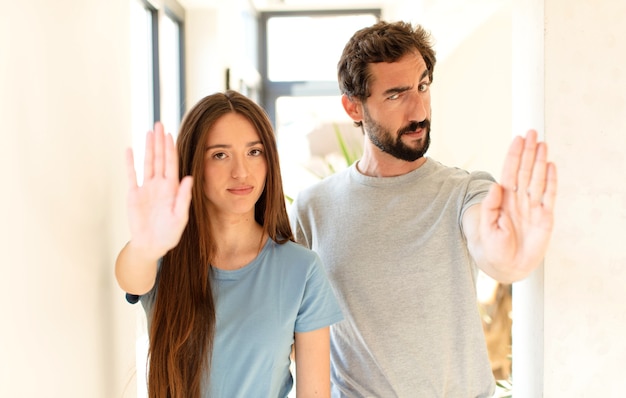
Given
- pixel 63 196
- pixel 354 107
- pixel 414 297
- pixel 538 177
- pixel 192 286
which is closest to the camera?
pixel 63 196

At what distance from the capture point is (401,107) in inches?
71.5

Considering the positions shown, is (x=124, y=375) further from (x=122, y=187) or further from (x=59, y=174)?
(x=59, y=174)

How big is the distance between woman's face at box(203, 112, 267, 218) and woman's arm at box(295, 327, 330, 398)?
0.33 meters

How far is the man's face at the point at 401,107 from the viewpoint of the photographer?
5.90 ft

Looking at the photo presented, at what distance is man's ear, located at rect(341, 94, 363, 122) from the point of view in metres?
1.98

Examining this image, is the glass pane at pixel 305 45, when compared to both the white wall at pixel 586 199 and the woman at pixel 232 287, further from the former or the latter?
the woman at pixel 232 287

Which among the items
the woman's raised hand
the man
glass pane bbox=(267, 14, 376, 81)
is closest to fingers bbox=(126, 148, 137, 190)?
the woman's raised hand

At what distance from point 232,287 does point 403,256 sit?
1.67 ft

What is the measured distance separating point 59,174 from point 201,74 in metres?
2.39

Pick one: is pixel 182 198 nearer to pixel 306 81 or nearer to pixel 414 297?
pixel 414 297

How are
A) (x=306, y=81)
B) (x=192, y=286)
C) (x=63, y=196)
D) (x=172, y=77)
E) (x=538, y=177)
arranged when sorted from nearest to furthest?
(x=63, y=196), (x=538, y=177), (x=192, y=286), (x=172, y=77), (x=306, y=81)

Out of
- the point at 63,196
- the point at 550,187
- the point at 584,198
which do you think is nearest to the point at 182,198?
the point at 63,196

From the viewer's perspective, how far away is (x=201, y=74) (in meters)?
3.41

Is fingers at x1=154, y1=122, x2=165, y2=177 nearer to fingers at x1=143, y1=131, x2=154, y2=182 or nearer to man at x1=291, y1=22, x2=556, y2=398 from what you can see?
fingers at x1=143, y1=131, x2=154, y2=182
